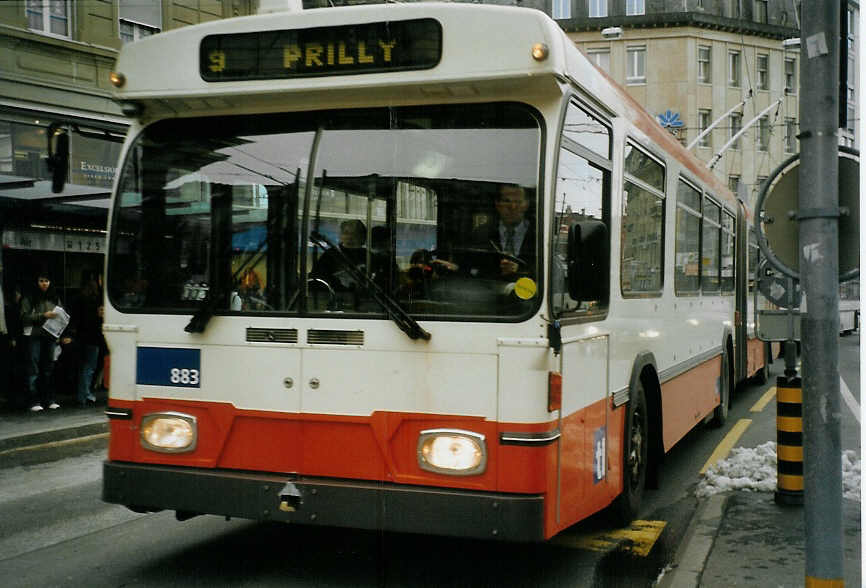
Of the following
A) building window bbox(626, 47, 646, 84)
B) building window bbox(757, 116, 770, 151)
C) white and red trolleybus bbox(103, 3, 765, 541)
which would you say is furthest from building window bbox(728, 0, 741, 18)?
building window bbox(626, 47, 646, 84)

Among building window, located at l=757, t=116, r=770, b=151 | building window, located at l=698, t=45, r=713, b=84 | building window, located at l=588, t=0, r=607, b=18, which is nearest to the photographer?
building window, located at l=698, t=45, r=713, b=84

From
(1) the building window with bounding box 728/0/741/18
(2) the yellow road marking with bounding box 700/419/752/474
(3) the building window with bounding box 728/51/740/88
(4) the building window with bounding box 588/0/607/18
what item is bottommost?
(2) the yellow road marking with bounding box 700/419/752/474

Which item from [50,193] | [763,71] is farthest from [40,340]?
[763,71]

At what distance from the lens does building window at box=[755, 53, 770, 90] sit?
54.7ft

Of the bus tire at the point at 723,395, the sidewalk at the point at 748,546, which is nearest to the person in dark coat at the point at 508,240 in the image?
the sidewalk at the point at 748,546

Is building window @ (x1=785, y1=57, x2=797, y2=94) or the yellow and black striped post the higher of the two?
building window @ (x1=785, y1=57, x2=797, y2=94)

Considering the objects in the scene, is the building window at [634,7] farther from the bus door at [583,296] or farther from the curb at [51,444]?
the bus door at [583,296]

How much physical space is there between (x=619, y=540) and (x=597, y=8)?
32.4m

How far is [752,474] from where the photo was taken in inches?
316

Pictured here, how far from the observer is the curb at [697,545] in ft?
17.2

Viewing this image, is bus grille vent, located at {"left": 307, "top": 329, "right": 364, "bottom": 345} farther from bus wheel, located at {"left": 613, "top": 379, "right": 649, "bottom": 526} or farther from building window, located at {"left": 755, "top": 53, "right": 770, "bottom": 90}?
building window, located at {"left": 755, "top": 53, "right": 770, "bottom": 90}

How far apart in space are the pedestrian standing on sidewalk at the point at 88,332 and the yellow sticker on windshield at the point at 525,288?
10213mm

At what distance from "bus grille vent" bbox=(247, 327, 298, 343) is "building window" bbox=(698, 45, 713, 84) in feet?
49.0

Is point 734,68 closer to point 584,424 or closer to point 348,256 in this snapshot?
point 584,424
